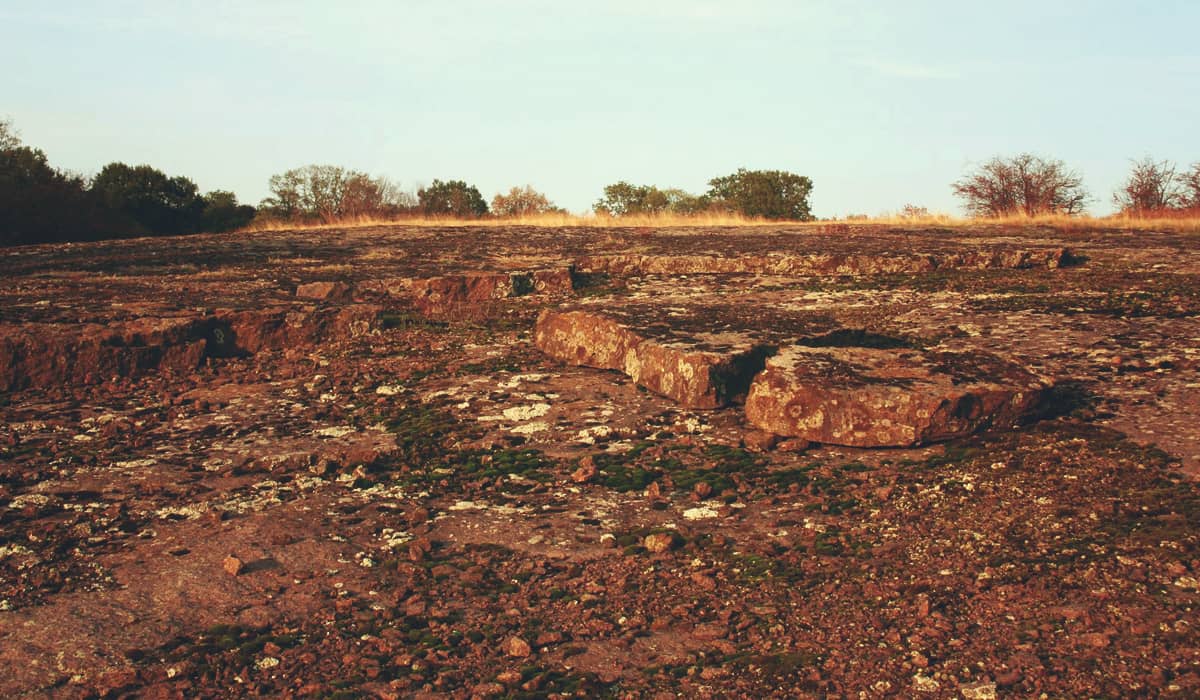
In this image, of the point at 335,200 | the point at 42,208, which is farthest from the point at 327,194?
the point at 42,208

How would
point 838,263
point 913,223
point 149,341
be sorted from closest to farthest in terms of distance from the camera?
point 149,341 < point 838,263 < point 913,223

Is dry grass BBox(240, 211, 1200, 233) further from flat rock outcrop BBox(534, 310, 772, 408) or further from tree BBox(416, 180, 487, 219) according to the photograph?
tree BBox(416, 180, 487, 219)

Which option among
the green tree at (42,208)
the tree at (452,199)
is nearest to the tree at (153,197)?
the green tree at (42,208)

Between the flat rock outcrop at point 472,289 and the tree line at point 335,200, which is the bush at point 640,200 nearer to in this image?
the tree line at point 335,200

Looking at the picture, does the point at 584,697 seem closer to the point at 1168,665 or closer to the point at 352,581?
the point at 352,581

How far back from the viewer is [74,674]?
2.39 metres

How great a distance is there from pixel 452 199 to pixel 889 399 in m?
27.7

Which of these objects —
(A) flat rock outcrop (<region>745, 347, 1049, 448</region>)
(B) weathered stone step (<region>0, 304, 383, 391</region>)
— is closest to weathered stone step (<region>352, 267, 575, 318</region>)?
(B) weathered stone step (<region>0, 304, 383, 391</region>)

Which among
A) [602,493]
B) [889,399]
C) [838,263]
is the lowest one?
[602,493]

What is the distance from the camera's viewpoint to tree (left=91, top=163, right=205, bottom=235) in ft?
71.3

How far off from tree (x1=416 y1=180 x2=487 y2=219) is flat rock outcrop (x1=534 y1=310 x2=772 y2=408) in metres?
24.2

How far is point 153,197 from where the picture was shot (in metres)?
22.4

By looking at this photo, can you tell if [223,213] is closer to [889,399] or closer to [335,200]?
[335,200]

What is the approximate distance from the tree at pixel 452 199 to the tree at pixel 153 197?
7599mm
